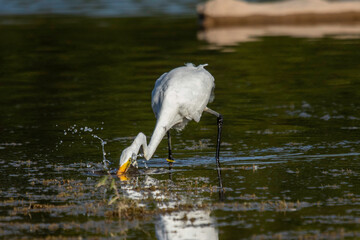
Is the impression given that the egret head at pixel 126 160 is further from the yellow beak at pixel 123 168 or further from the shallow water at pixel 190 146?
the shallow water at pixel 190 146

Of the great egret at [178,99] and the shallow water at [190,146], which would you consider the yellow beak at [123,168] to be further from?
the great egret at [178,99]

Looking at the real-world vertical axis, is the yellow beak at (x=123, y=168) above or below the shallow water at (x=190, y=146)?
above

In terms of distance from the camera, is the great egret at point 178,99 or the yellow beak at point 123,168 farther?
the great egret at point 178,99

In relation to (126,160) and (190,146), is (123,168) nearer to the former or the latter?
(126,160)

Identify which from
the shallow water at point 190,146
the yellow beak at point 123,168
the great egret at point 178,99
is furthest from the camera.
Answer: the great egret at point 178,99

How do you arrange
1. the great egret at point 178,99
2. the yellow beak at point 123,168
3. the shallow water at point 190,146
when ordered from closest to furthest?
1. the shallow water at point 190,146
2. the yellow beak at point 123,168
3. the great egret at point 178,99

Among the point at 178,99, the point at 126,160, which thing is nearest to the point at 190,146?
the point at 178,99

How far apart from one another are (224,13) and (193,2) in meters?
15.7

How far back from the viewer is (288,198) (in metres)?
9.21

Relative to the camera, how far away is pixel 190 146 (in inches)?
513

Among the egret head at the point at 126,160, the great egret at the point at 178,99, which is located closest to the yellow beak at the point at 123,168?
the egret head at the point at 126,160

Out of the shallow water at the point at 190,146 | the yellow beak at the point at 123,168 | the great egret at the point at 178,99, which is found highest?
the great egret at the point at 178,99

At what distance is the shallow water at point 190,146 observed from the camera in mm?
8406

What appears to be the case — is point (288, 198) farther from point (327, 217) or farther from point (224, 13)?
point (224, 13)
